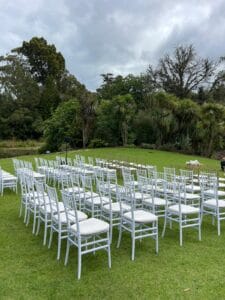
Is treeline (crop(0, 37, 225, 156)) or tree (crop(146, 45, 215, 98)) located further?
tree (crop(146, 45, 215, 98))

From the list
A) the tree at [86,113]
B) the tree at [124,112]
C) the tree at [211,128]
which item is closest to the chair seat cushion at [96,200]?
the tree at [211,128]

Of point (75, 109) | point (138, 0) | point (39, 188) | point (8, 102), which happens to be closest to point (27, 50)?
point (8, 102)

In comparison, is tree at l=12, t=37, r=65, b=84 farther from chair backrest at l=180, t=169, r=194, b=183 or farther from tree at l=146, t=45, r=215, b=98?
chair backrest at l=180, t=169, r=194, b=183

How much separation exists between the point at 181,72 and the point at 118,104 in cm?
891

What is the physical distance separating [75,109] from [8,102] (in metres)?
12.4

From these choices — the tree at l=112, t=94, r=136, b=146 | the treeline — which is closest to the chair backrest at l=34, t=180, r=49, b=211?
the treeline

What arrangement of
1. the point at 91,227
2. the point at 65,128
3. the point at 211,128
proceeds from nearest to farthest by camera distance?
the point at 91,227, the point at 211,128, the point at 65,128

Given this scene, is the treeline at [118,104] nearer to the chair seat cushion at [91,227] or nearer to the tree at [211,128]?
the tree at [211,128]

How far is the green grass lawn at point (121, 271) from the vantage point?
285cm

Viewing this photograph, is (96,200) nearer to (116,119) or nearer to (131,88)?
(116,119)

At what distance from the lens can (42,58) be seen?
114 feet

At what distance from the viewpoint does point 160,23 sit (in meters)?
13.3

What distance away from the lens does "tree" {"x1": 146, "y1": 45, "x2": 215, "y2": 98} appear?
26.6 m

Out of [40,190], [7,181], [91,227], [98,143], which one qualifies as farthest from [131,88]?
[91,227]
